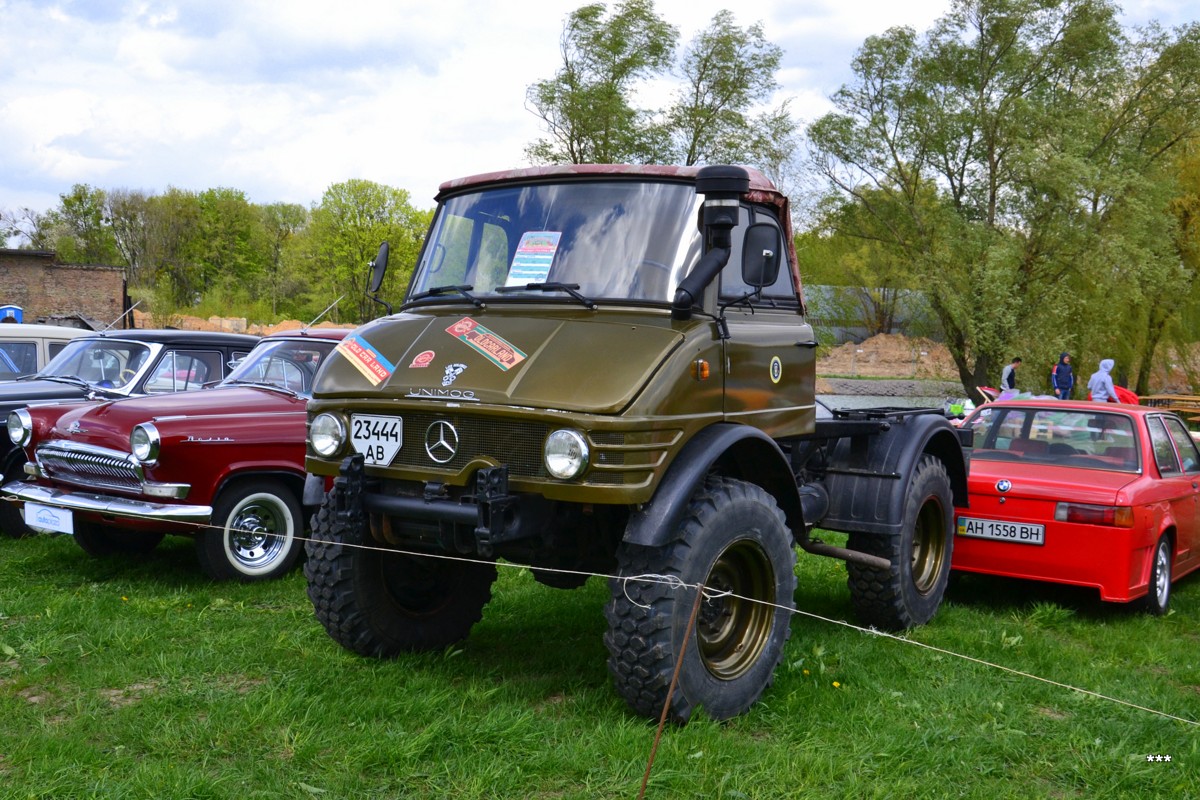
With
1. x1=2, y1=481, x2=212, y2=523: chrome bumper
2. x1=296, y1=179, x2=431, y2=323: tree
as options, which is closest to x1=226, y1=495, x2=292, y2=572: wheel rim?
x1=2, y1=481, x2=212, y2=523: chrome bumper

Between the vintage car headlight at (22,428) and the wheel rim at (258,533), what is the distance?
1849 millimetres

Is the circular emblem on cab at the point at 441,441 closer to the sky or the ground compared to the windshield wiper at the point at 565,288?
closer to the ground

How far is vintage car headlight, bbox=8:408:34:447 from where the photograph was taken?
317 inches

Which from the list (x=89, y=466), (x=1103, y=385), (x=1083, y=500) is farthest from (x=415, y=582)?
(x=1103, y=385)

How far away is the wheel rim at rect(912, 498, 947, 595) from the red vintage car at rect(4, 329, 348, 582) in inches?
163

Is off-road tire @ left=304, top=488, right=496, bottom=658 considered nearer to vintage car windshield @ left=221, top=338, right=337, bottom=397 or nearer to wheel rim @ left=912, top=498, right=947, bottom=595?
wheel rim @ left=912, top=498, right=947, bottom=595

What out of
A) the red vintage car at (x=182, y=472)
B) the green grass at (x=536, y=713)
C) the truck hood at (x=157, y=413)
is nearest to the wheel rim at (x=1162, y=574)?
the green grass at (x=536, y=713)

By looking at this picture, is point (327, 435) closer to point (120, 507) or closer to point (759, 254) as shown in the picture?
point (759, 254)

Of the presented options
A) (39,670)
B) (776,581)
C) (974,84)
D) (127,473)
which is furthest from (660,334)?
(974,84)

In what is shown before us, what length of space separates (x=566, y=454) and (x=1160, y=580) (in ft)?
16.5

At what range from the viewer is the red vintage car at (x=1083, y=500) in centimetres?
676

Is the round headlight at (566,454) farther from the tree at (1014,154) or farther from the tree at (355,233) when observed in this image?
the tree at (355,233)

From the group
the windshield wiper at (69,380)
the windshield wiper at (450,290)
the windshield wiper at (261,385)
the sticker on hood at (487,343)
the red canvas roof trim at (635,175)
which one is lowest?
the windshield wiper at (69,380)

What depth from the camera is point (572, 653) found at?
579 centimetres
